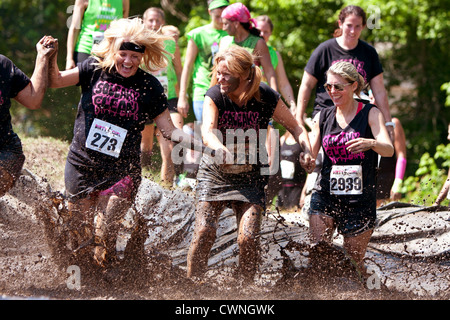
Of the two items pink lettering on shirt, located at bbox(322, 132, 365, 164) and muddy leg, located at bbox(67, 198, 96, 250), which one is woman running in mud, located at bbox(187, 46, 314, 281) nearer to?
pink lettering on shirt, located at bbox(322, 132, 365, 164)

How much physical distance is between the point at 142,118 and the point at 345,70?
168 cm

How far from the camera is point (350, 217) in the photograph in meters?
5.62

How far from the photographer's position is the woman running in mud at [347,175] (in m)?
5.57

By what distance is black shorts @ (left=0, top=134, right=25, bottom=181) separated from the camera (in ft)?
17.7

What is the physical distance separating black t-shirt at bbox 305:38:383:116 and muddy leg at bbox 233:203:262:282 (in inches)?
77.9

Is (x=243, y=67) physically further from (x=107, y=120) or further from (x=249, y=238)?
(x=249, y=238)

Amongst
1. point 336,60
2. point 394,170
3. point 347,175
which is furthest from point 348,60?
point 394,170

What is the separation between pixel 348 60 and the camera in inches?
274

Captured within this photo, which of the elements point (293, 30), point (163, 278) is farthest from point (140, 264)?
point (293, 30)

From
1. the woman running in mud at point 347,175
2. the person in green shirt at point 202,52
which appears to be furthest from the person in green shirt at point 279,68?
the woman running in mud at point 347,175

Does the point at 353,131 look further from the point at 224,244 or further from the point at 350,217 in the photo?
the point at 224,244

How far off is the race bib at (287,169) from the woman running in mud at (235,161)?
3.08 m

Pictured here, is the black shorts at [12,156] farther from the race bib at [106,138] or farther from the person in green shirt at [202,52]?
the person in green shirt at [202,52]

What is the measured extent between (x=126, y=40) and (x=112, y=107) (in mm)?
550
